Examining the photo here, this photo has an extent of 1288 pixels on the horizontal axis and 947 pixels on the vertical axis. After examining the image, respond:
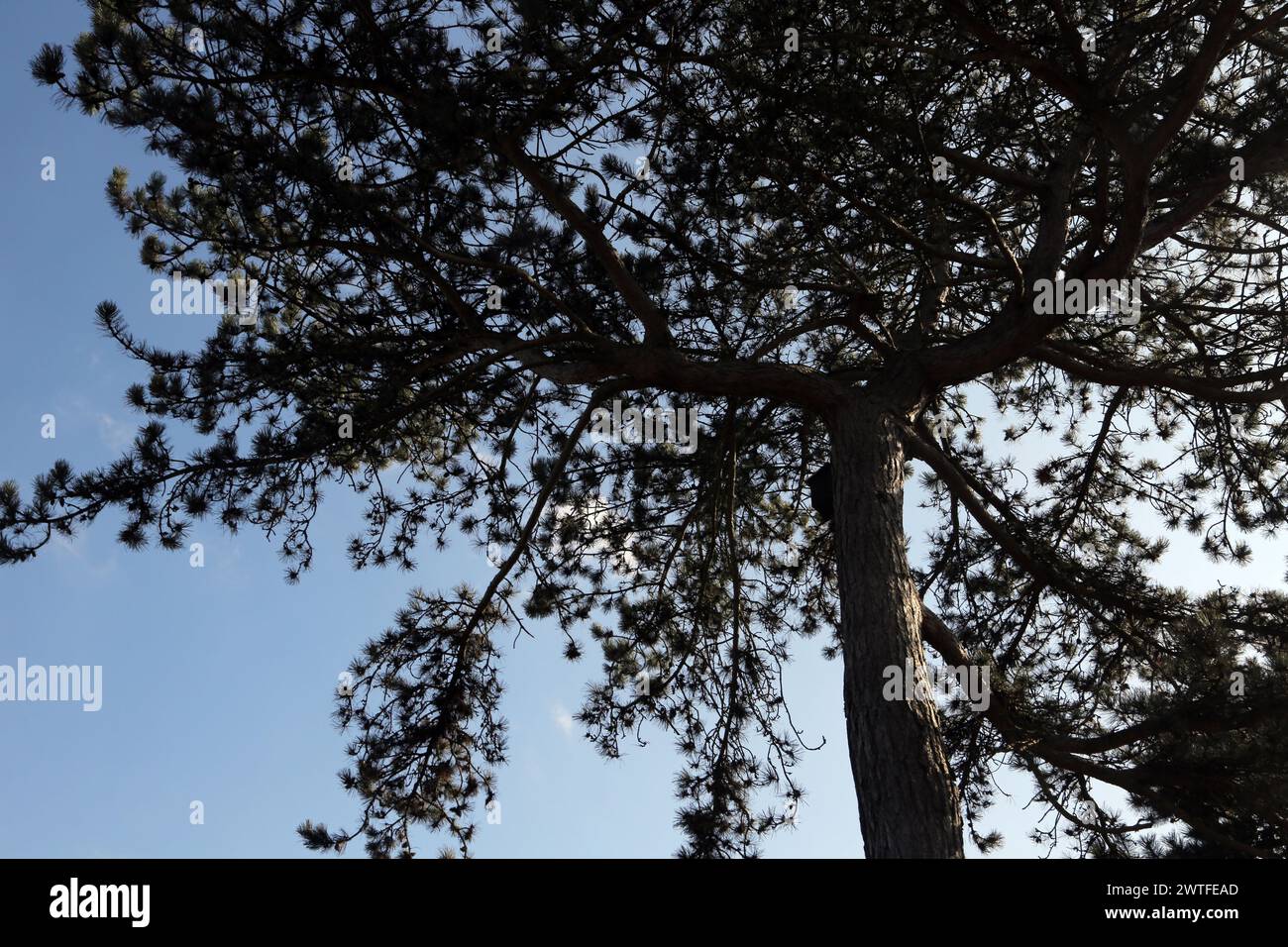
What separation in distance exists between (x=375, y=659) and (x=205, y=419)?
1730mm

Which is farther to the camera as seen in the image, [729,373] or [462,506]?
[462,506]

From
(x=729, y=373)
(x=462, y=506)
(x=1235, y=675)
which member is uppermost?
(x=729, y=373)

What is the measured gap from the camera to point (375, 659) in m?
5.62

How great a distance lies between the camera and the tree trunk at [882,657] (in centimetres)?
392

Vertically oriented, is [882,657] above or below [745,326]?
below

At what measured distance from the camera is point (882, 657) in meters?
4.36

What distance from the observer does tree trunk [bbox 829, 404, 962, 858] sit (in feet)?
12.9

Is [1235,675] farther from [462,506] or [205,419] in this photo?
[205,419]

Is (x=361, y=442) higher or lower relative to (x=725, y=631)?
higher
